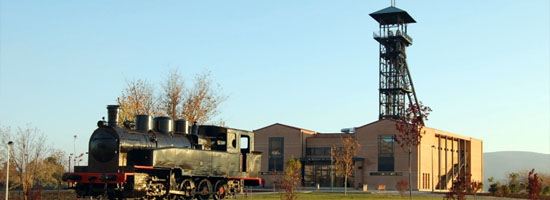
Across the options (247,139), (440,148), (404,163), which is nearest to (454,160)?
(440,148)

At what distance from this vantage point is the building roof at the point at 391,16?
97062mm

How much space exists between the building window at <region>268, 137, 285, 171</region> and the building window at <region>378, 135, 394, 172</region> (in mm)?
13414

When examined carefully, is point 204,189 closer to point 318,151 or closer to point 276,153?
point 276,153

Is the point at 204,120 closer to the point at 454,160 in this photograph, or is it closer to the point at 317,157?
the point at 317,157

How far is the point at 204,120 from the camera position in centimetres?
4516

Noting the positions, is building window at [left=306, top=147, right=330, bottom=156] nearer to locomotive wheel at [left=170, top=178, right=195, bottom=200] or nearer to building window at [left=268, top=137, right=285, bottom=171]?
building window at [left=268, top=137, right=285, bottom=171]

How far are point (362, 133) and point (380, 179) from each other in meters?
6.30

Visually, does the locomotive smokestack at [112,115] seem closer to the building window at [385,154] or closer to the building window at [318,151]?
the building window at [385,154]

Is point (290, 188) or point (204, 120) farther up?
point (204, 120)

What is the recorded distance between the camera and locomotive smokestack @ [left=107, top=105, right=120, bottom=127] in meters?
23.4

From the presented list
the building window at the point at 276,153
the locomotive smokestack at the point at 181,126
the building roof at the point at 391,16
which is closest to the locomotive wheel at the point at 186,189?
the locomotive smokestack at the point at 181,126

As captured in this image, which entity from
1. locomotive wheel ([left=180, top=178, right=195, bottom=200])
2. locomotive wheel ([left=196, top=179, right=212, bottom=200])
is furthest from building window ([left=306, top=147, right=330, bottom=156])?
locomotive wheel ([left=180, top=178, right=195, bottom=200])

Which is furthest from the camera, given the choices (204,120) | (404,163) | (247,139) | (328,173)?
(328,173)

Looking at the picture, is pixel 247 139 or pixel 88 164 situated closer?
pixel 88 164
